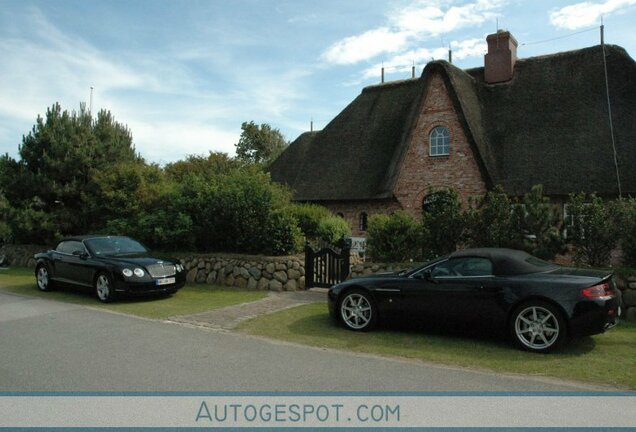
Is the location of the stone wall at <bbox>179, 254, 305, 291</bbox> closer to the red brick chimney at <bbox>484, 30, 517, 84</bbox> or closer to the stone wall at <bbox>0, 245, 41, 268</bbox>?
the stone wall at <bbox>0, 245, 41, 268</bbox>

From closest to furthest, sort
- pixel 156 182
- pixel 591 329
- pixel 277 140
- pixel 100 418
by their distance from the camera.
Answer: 1. pixel 100 418
2. pixel 591 329
3. pixel 156 182
4. pixel 277 140

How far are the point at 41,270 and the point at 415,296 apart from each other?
11.1 m

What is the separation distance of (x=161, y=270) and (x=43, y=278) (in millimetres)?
4269

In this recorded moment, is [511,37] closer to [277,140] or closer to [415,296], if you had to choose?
[415,296]

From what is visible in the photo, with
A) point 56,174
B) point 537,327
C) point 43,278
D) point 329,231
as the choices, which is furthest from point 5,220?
point 537,327

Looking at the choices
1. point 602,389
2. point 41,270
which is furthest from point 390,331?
point 41,270

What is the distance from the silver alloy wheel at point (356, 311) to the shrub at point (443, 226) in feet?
12.7

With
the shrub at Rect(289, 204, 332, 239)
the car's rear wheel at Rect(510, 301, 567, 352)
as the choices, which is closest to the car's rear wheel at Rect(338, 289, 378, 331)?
the car's rear wheel at Rect(510, 301, 567, 352)

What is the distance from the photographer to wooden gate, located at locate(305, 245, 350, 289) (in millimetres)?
12939

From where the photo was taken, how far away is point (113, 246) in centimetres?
1302

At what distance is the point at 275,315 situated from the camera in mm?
9781

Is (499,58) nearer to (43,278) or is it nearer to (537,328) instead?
(537,328)

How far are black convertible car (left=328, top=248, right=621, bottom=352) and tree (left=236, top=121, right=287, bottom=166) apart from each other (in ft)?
147

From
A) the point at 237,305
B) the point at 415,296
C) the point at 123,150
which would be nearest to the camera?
the point at 415,296
